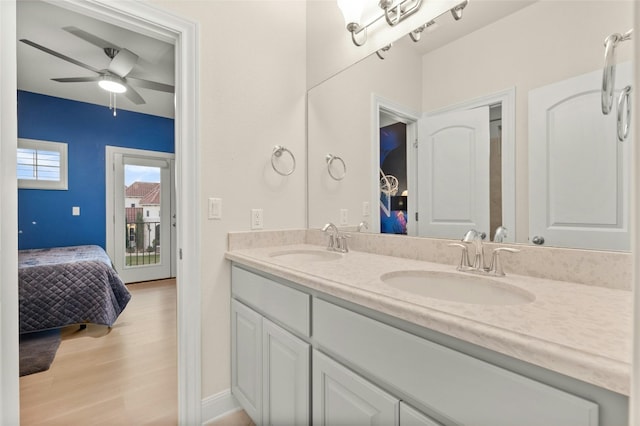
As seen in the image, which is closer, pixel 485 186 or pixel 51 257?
pixel 485 186

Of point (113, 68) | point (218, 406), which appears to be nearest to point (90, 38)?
point (113, 68)

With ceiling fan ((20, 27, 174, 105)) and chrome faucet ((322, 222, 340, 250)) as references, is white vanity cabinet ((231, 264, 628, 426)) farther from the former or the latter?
ceiling fan ((20, 27, 174, 105))

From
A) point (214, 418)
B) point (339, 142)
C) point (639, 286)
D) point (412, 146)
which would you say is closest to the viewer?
point (639, 286)

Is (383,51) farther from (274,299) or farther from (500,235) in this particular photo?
(274,299)

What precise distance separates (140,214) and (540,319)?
16.9 feet

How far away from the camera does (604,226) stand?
2.93 ft

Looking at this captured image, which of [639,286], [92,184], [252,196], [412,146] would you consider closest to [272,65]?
[252,196]

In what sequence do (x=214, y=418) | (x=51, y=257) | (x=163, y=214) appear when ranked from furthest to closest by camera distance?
(x=163, y=214) → (x=51, y=257) → (x=214, y=418)

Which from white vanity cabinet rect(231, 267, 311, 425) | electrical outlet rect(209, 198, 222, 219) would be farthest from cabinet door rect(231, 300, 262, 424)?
electrical outlet rect(209, 198, 222, 219)

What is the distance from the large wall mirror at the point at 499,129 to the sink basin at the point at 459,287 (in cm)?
22

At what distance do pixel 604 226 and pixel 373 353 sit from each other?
0.79m

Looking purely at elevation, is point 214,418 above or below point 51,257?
below

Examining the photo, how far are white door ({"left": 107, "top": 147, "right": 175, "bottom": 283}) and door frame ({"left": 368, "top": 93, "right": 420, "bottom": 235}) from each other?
416cm

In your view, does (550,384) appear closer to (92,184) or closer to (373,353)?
(373,353)
